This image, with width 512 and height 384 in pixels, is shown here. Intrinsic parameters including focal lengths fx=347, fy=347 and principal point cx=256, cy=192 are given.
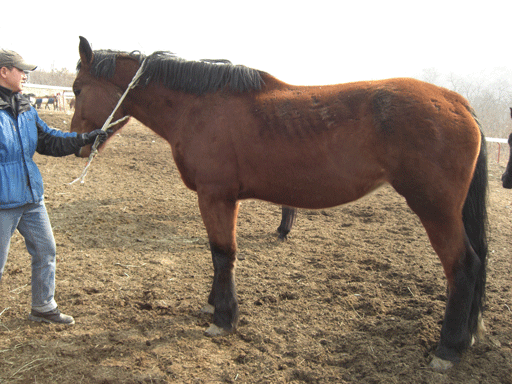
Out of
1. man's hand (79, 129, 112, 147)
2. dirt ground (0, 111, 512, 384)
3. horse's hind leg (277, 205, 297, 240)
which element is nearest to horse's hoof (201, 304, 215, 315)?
dirt ground (0, 111, 512, 384)

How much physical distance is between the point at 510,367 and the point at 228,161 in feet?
8.48

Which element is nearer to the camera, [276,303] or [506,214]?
[276,303]

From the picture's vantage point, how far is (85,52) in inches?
128

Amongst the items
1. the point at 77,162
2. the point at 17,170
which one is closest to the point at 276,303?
the point at 17,170

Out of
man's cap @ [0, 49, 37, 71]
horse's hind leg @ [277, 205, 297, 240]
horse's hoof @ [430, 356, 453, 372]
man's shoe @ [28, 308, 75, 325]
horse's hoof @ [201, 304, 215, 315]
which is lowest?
man's shoe @ [28, 308, 75, 325]

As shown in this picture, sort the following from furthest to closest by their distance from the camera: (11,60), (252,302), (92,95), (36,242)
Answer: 1. (252,302)
2. (92,95)
3. (36,242)
4. (11,60)

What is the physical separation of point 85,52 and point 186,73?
3.27 feet

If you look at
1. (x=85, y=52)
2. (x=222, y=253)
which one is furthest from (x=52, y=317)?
(x=85, y=52)

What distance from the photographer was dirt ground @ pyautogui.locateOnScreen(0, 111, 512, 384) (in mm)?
2514

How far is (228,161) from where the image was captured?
285cm

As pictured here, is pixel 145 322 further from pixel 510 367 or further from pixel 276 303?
pixel 510 367

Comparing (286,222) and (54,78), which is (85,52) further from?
(54,78)

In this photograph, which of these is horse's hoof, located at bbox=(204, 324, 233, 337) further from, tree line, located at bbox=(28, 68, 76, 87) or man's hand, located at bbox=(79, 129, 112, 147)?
tree line, located at bbox=(28, 68, 76, 87)

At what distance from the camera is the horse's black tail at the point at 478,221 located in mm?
2695
